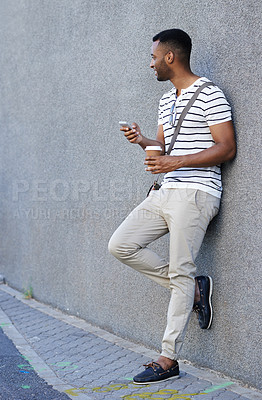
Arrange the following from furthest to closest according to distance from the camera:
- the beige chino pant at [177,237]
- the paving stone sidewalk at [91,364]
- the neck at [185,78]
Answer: the neck at [185,78] → the beige chino pant at [177,237] → the paving stone sidewalk at [91,364]

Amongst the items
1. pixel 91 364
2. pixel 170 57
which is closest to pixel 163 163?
pixel 170 57

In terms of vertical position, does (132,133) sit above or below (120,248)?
above

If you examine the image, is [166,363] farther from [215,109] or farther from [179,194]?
[215,109]

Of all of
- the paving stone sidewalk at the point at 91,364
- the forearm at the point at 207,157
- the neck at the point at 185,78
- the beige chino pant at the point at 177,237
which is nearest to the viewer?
the paving stone sidewalk at the point at 91,364

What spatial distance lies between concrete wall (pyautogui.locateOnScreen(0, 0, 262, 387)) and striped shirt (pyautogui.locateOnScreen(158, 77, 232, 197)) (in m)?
0.11

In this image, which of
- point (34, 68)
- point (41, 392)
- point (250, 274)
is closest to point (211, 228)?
point (250, 274)

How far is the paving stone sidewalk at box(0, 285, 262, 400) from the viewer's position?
393cm

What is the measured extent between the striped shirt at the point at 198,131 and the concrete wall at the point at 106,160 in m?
0.11

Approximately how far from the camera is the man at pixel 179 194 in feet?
13.4

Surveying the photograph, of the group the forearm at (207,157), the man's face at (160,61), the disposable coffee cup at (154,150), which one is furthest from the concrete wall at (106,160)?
the disposable coffee cup at (154,150)

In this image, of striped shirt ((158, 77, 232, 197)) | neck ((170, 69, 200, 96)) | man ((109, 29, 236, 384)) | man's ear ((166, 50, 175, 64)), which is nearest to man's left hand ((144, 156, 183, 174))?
man ((109, 29, 236, 384))

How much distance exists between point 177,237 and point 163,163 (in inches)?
20.0

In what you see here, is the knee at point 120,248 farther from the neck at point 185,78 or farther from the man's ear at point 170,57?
the man's ear at point 170,57

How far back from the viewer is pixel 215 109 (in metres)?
4.08
